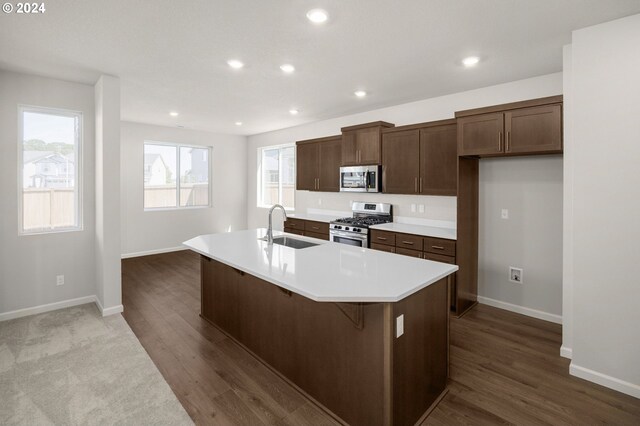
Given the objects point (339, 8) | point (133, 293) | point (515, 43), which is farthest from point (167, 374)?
point (515, 43)

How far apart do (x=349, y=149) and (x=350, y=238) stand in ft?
4.59

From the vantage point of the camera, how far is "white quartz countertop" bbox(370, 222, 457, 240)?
3.76 metres

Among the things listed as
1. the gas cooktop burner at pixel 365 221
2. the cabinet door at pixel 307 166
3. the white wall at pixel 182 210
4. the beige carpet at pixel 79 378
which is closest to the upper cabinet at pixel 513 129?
the gas cooktop burner at pixel 365 221

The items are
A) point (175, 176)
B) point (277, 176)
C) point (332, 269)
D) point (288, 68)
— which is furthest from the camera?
point (277, 176)

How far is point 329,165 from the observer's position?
5.48 m

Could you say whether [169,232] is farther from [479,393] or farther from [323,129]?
[479,393]

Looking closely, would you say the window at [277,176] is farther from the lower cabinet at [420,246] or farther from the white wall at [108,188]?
the white wall at [108,188]

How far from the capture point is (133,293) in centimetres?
435

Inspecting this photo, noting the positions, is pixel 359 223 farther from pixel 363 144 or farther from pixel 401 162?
pixel 363 144

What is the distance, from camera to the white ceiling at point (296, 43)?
2227 mm

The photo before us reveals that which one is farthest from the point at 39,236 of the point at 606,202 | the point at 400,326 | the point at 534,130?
A: the point at 606,202

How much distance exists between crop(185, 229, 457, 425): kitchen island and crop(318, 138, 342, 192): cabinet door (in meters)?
2.67

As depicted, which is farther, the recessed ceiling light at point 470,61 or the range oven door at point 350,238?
the range oven door at point 350,238

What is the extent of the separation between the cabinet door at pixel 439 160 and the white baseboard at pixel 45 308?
4.44 meters
